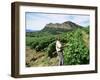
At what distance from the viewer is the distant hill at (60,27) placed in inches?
78.6

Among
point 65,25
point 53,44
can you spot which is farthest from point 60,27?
point 53,44

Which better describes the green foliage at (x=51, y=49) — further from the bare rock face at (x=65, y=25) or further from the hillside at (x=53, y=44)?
the bare rock face at (x=65, y=25)

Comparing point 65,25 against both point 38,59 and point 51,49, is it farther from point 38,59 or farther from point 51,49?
point 38,59

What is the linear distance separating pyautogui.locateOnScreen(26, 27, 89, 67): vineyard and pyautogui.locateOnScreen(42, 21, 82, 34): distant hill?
0.08 ft

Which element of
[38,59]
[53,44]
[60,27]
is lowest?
[38,59]

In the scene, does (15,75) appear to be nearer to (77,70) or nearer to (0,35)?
(0,35)

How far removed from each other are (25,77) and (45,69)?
0.59 ft

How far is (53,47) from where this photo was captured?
201 cm

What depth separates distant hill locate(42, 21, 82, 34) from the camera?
1997mm

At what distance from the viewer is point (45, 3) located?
1959 mm

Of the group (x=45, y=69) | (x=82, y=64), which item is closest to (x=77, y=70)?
(x=82, y=64)

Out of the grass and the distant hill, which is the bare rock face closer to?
the distant hill

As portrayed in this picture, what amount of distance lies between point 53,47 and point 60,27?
0.59ft

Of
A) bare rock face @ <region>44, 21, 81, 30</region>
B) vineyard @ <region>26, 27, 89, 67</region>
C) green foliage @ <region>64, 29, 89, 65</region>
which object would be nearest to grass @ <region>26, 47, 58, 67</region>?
vineyard @ <region>26, 27, 89, 67</region>
